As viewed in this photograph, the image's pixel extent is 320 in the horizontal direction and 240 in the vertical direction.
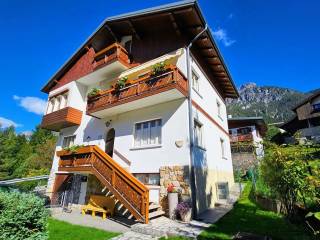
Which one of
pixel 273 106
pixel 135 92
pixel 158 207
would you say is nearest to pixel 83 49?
pixel 135 92

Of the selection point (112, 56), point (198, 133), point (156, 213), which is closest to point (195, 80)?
point (198, 133)

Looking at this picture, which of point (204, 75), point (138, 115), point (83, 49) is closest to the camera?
point (138, 115)

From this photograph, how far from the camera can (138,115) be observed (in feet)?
44.6

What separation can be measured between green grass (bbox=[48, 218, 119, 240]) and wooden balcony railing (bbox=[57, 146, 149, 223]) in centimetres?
149

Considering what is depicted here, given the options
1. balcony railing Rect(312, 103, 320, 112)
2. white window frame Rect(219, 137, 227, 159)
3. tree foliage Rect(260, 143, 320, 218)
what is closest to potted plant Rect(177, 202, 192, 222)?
tree foliage Rect(260, 143, 320, 218)

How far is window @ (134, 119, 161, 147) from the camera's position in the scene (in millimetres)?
12473

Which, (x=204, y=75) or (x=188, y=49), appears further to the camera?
(x=204, y=75)

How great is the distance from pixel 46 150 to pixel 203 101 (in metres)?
38.6

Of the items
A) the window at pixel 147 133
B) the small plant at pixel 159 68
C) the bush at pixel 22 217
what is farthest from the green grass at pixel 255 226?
the small plant at pixel 159 68

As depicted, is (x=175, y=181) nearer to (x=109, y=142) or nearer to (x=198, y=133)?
(x=198, y=133)

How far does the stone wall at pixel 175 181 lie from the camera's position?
33.9 ft

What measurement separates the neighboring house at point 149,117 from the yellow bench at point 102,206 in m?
1.15

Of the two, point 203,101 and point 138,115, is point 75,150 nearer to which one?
point 138,115

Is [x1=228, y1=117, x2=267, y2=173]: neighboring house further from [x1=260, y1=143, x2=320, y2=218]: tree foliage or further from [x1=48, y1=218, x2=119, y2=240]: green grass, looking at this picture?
[x1=48, y1=218, x2=119, y2=240]: green grass
